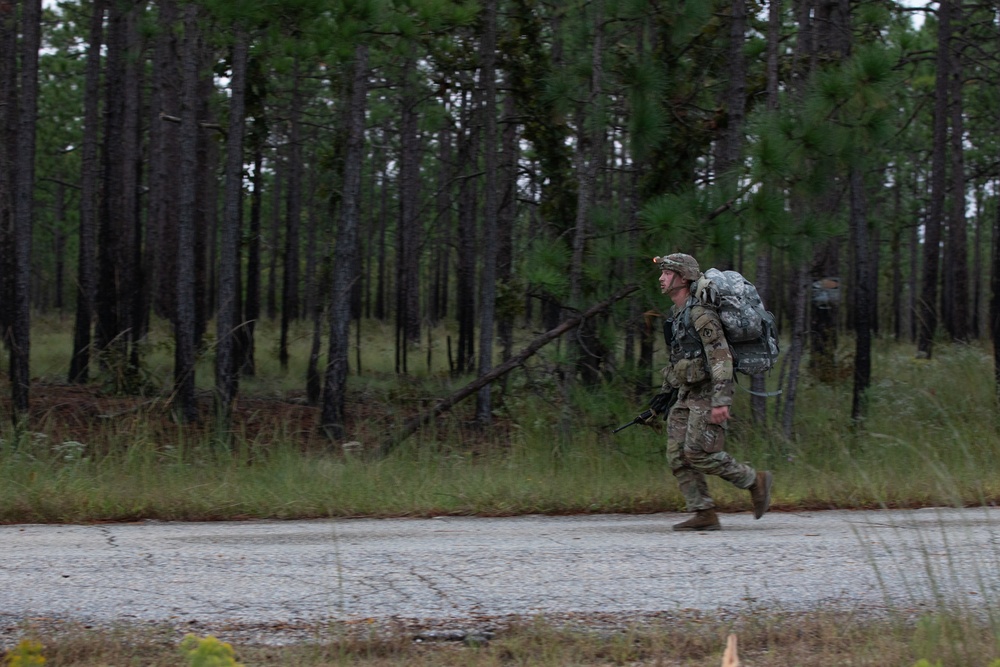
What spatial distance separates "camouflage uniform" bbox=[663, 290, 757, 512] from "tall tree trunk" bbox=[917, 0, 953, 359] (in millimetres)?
9330

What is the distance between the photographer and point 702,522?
7090mm

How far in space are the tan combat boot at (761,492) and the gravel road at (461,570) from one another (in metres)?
0.14

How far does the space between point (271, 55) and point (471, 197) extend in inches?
287

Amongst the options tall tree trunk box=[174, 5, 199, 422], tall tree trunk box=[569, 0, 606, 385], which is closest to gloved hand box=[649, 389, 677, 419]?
tall tree trunk box=[569, 0, 606, 385]

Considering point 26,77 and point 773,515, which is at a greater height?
point 26,77

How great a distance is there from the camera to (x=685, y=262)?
23.5 feet

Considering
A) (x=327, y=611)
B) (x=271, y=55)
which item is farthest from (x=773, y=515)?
(x=271, y=55)

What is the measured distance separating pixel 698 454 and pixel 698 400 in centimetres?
40

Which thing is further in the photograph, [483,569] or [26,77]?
[26,77]

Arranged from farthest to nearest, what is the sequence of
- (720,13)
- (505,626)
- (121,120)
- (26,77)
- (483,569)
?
1. (121,120)
2. (26,77)
3. (720,13)
4. (483,569)
5. (505,626)

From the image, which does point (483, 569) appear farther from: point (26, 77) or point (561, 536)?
point (26, 77)

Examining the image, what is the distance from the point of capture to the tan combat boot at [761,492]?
729cm

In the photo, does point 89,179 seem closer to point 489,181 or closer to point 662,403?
point 489,181

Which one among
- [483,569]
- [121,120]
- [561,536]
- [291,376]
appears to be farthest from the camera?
[291,376]
